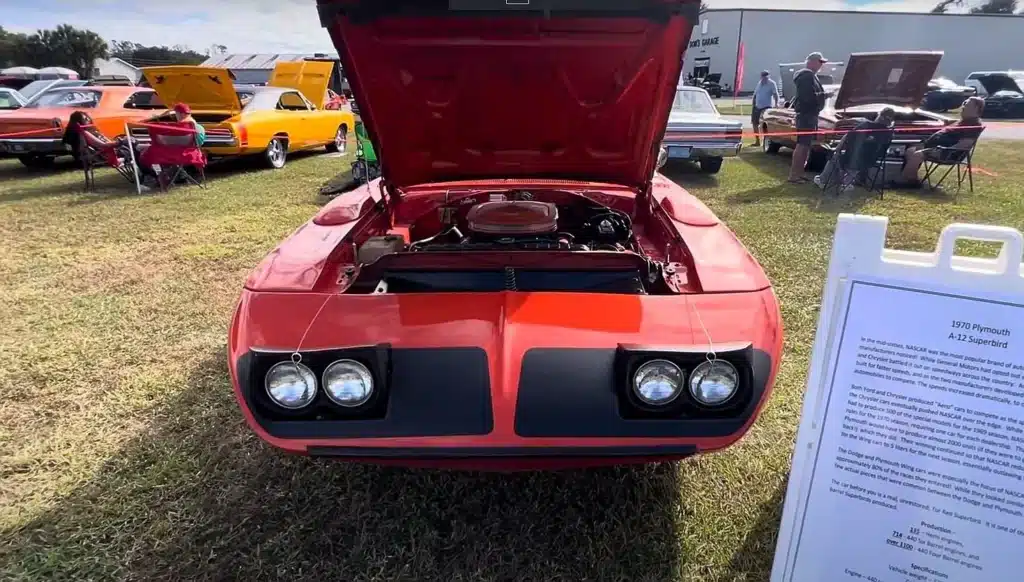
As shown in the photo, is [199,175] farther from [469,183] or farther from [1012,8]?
[1012,8]

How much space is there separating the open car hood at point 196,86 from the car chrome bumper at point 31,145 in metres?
1.67

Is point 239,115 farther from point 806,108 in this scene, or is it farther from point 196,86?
point 806,108

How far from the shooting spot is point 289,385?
1.76m

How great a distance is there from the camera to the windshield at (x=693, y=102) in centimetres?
942

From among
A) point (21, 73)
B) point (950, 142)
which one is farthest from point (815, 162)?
point (21, 73)

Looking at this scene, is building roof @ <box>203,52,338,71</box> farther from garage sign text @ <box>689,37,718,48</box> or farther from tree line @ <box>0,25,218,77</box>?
garage sign text @ <box>689,37,718,48</box>

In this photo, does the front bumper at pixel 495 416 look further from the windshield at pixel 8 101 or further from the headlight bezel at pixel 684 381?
the windshield at pixel 8 101

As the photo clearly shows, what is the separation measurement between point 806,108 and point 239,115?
8253 millimetres

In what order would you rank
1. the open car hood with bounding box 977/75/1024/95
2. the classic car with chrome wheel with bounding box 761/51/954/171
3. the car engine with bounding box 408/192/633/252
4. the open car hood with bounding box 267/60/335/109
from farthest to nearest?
the open car hood with bounding box 977/75/1024/95 → the open car hood with bounding box 267/60/335/109 → the classic car with chrome wheel with bounding box 761/51/954/171 → the car engine with bounding box 408/192/633/252

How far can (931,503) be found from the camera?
147 cm

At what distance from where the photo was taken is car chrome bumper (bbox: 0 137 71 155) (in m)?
8.89

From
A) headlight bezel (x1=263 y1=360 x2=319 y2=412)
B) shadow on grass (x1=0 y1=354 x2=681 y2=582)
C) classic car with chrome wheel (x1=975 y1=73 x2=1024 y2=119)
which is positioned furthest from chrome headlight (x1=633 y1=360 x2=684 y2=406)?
classic car with chrome wheel (x1=975 y1=73 x2=1024 y2=119)

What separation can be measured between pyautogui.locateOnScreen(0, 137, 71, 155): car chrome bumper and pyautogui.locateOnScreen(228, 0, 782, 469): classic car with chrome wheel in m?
8.53

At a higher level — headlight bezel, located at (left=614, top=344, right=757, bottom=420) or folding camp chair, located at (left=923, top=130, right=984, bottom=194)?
headlight bezel, located at (left=614, top=344, right=757, bottom=420)
